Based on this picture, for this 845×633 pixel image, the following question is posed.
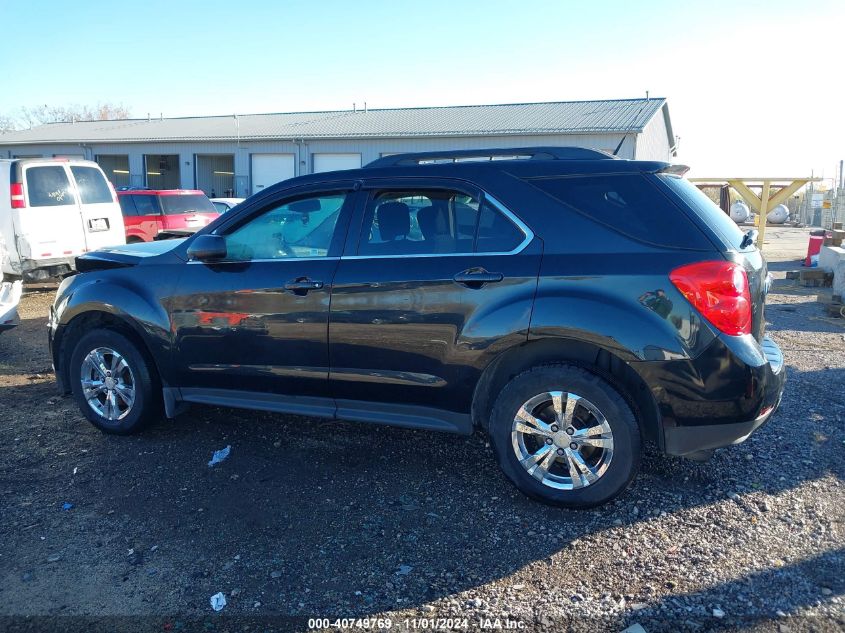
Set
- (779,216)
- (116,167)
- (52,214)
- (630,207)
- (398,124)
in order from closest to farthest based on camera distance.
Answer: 1. (630,207)
2. (52,214)
3. (398,124)
4. (116,167)
5. (779,216)

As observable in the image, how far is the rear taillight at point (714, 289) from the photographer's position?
332 cm

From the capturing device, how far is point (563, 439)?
3643 millimetres

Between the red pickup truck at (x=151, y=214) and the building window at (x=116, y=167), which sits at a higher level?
the building window at (x=116, y=167)

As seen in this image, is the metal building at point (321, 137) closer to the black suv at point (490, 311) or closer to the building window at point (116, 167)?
the building window at point (116, 167)

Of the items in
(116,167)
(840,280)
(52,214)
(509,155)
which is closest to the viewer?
(509,155)

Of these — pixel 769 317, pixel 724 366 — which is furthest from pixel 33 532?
pixel 769 317

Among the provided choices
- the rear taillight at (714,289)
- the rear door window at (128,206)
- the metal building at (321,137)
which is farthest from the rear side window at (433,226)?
the metal building at (321,137)

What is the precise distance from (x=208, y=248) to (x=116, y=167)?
43.5m

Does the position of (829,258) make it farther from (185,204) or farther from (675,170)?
(185,204)

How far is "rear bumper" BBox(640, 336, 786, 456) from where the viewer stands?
334 cm

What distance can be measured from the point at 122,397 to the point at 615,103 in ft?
94.3

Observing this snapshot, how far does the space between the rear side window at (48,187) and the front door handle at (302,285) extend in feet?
25.8

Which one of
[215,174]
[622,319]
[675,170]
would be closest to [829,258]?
[675,170]

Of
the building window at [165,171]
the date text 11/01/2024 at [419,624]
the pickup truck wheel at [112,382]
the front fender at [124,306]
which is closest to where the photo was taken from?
the date text 11/01/2024 at [419,624]
